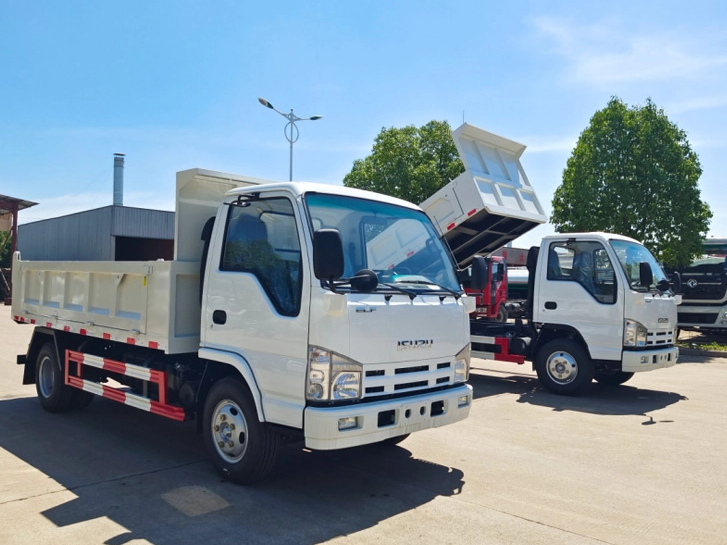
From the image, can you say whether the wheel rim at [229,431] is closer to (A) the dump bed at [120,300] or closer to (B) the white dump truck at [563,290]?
(A) the dump bed at [120,300]

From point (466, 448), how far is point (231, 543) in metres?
3.06

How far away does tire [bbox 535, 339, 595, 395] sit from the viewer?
938cm

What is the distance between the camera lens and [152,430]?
706cm

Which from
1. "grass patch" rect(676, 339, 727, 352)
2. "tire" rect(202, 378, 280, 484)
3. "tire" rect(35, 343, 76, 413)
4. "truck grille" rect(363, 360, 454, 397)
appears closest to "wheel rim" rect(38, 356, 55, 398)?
"tire" rect(35, 343, 76, 413)

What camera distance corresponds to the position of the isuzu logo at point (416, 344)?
488cm

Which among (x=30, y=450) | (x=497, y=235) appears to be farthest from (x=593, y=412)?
(x=30, y=450)

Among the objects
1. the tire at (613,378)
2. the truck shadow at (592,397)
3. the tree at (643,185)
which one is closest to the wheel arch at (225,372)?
the truck shadow at (592,397)

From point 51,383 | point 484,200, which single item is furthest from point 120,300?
point 484,200

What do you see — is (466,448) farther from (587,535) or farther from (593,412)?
(593,412)

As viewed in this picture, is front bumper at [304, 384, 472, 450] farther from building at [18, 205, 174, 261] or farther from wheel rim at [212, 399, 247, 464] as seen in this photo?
building at [18, 205, 174, 261]

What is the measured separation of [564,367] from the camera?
9.60 meters

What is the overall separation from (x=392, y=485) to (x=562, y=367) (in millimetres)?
5131

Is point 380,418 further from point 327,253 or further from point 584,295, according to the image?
point 584,295

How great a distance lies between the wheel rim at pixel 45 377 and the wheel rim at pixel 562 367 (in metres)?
6.94
